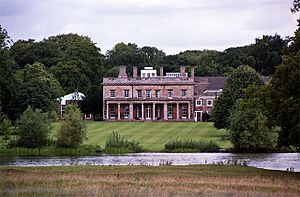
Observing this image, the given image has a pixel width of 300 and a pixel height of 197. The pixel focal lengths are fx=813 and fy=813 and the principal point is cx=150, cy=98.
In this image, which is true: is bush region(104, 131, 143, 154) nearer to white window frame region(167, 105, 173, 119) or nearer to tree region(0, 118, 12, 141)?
tree region(0, 118, 12, 141)

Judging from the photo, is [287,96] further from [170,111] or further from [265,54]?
[265,54]

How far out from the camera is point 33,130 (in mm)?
78500

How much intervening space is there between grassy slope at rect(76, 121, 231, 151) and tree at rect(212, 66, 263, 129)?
2237mm

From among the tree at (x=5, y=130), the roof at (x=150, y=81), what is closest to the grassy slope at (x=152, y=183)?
the tree at (x=5, y=130)

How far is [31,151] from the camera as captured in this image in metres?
78.2

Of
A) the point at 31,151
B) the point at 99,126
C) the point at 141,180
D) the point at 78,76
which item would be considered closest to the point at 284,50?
the point at 141,180

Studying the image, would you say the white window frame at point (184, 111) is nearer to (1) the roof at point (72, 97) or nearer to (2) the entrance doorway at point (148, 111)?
(2) the entrance doorway at point (148, 111)

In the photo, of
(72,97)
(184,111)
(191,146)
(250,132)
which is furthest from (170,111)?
(250,132)

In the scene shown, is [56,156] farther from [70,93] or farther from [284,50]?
[70,93]

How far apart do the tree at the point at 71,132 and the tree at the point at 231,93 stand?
22.5 meters

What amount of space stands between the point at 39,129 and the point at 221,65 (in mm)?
98169

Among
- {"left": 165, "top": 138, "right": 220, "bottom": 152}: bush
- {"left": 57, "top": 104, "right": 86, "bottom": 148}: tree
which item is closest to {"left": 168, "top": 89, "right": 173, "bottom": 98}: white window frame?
{"left": 165, "top": 138, "right": 220, "bottom": 152}: bush

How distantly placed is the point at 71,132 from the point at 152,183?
4206 centimetres

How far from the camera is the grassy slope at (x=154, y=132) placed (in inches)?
3557
